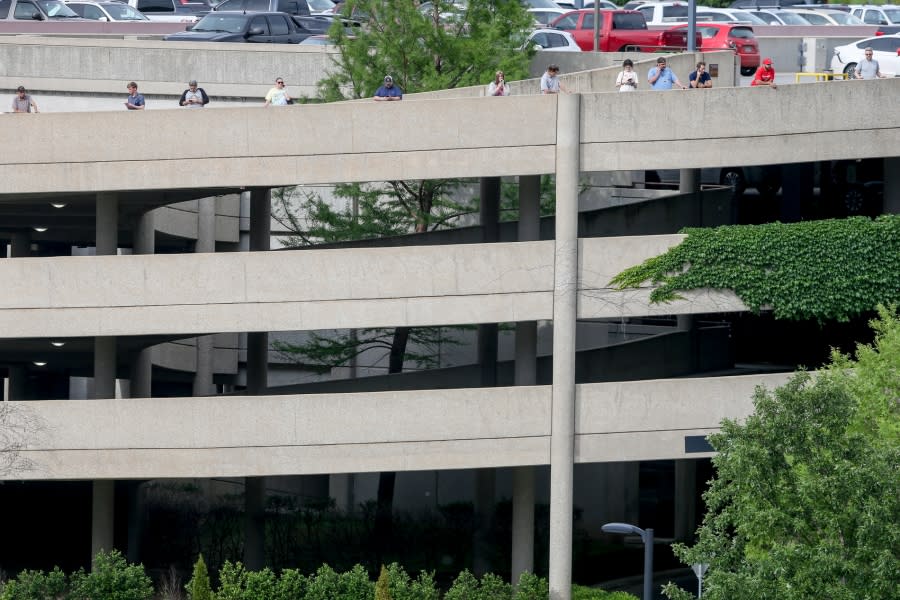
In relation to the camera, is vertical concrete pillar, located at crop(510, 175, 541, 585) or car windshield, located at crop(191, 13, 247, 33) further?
car windshield, located at crop(191, 13, 247, 33)

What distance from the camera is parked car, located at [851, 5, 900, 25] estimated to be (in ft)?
188

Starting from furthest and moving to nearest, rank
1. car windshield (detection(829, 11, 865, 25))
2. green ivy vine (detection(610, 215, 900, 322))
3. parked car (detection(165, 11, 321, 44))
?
car windshield (detection(829, 11, 865, 25)) < parked car (detection(165, 11, 321, 44)) < green ivy vine (detection(610, 215, 900, 322))

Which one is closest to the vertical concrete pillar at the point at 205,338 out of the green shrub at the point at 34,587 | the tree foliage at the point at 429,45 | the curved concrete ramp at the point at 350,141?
the tree foliage at the point at 429,45

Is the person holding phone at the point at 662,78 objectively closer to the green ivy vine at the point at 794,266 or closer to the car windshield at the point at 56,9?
the green ivy vine at the point at 794,266

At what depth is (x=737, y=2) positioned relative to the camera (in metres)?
64.8

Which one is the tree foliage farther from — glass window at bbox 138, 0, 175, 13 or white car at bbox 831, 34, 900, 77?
glass window at bbox 138, 0, 175, 13

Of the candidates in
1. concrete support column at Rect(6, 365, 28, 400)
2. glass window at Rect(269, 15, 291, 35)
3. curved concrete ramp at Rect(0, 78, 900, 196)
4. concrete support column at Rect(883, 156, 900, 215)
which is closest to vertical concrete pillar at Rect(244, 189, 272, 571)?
curved concrete ramp at Rect(0, 78, 900, 196)

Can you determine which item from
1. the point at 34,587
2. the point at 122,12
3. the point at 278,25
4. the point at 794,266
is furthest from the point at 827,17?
the point at 34,587

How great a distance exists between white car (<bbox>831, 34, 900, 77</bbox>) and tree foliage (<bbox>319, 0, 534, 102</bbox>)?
13090mm

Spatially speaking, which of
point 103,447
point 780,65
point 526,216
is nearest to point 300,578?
point 103,447

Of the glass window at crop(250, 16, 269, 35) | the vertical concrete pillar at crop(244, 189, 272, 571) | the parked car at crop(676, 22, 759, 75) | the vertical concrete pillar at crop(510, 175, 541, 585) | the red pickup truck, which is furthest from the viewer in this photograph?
the red pickup truck

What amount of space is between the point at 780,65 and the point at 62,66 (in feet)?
76.4

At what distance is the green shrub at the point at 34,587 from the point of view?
87.9ft

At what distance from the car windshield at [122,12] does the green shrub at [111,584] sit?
27051 mm
